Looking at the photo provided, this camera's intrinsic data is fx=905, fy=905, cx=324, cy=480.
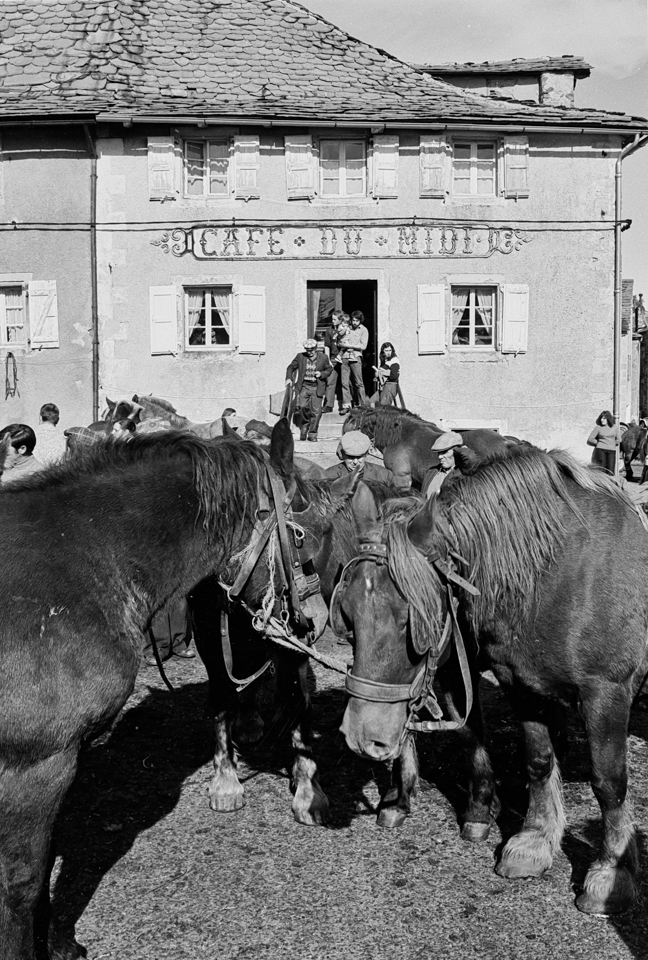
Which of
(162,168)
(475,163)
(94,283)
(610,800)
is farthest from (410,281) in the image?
(610,800)

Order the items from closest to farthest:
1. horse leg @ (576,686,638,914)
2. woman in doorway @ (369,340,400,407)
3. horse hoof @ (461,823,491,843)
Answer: horse leg @ (576,686,638,914) → horse hoof @ (461,823,491,843) → woman in doorway @ (369,340,400,407)

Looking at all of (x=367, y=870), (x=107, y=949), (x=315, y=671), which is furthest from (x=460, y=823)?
(x=315, y=671)

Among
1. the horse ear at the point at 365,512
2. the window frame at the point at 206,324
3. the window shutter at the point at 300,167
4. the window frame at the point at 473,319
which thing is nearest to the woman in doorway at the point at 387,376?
the window frame at the point at 473,319

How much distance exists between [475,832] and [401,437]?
25.0 feet

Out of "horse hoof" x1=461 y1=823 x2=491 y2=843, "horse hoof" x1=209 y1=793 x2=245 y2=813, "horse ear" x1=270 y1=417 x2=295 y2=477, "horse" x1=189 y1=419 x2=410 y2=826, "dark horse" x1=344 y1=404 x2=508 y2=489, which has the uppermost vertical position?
"horse ear" x1=270 y1=417 x2=295 y2=477

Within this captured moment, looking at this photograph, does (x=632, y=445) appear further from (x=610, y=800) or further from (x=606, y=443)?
(x=610, y=800)

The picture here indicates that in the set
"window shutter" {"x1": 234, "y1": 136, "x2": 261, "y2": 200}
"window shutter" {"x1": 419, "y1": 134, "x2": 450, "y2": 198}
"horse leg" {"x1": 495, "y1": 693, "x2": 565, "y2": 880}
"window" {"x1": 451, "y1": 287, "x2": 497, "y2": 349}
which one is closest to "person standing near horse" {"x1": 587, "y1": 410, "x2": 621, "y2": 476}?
"window" {"x1": 451, "y1": 287, "x2": 497, "y2": 349}

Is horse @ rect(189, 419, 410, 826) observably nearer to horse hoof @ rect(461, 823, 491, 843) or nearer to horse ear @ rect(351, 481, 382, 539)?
horse ear @ rect(351, 481, 382, 539)

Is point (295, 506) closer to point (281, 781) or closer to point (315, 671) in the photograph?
point (281, 781)

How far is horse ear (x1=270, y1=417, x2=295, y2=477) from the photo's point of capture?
373cm

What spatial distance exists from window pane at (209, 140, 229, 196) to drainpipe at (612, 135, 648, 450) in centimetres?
834

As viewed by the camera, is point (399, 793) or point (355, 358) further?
point (355, 358)

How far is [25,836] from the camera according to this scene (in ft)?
10.1

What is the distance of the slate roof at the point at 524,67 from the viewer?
22.7 meters
